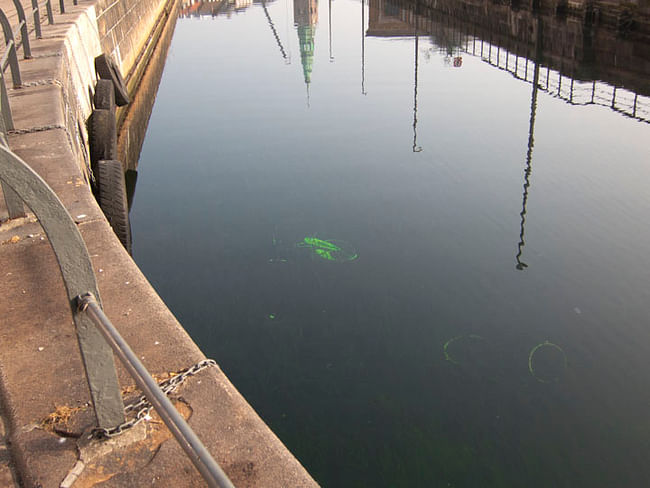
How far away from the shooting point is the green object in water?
10.6 metres

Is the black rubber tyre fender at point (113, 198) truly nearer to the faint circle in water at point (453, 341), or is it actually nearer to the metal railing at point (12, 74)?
the metal railing at point (12, 74)

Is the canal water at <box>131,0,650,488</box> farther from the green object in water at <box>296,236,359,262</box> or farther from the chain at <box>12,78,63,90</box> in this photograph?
the chain at <box>12,78,63,90</box>

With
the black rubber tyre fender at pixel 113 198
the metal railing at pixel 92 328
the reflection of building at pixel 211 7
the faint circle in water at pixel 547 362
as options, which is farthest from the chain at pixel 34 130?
the reflection of building at pixel 211 7

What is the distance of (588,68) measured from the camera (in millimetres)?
23250

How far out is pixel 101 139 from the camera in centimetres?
1159

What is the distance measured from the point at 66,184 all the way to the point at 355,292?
4.32m

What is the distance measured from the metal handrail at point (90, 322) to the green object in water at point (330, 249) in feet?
24.3

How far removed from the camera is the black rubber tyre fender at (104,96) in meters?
13.4

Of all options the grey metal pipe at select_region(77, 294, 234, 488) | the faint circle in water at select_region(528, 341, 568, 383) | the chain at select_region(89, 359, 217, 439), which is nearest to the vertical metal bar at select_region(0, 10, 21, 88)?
the chain at select_region(89, 359, 217, 439)

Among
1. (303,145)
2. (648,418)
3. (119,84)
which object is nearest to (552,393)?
(648,418)

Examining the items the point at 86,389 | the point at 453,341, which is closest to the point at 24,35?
the point at 453,341

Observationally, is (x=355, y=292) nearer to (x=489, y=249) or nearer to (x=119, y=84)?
(x=489, y=249)

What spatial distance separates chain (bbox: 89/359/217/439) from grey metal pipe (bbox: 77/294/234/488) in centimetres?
63

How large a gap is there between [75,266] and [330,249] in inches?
318
